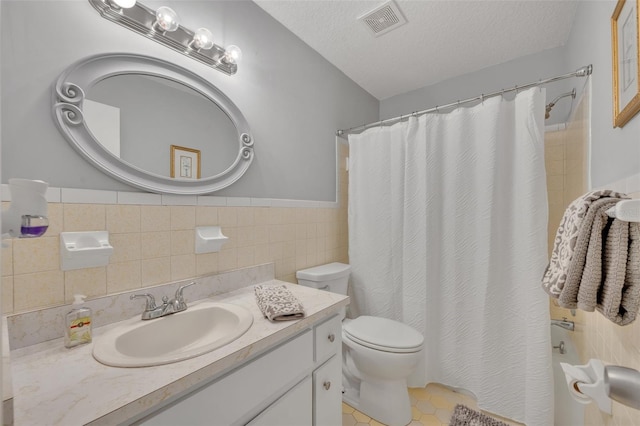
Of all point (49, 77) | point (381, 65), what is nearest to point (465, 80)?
point (381, 65)

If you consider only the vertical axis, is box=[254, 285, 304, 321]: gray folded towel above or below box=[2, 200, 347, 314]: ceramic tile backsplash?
below

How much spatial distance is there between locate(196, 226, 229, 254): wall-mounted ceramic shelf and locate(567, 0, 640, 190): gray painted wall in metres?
1.47

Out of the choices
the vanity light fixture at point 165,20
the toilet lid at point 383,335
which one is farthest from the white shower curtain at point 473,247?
the vanity light fixture at point 165,20

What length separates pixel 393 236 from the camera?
183 cm

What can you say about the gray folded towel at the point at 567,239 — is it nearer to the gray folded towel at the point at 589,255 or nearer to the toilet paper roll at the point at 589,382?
the gray folded towel at the point at 589,255

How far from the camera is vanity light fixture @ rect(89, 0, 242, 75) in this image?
3.35ft

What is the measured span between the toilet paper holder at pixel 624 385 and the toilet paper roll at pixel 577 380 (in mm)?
150

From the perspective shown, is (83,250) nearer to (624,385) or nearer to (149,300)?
(149,300)

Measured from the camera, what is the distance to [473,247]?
155 centimetres

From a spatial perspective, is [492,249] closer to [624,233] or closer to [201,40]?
[624,233]

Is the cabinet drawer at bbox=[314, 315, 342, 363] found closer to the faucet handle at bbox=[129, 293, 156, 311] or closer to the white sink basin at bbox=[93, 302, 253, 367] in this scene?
the white sink basin at bbox=[93, 302, 253, 367]

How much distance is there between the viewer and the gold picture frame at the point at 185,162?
1202mm

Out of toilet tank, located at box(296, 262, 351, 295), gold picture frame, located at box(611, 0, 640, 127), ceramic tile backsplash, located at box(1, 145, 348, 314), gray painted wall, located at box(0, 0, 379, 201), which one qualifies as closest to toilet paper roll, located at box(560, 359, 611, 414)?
gold picture frame, located at box(611, 0, 640, 127)

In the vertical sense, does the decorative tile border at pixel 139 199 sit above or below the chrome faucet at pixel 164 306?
above
